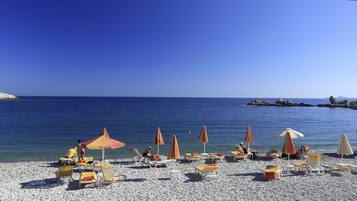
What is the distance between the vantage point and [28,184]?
40.0ft

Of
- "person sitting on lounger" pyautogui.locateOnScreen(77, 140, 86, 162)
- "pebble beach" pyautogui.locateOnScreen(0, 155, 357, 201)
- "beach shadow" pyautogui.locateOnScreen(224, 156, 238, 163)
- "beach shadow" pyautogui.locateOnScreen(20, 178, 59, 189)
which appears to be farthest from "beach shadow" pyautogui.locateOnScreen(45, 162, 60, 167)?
"beach shadow" pyautogui.locateOnScreen(224, 156, 238, 163)

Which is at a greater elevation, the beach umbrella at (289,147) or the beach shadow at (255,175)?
the beach umbrella at (289,147)

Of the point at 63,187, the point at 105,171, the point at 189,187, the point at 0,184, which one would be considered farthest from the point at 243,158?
the point at 0,184

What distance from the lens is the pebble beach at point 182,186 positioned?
10500 mm

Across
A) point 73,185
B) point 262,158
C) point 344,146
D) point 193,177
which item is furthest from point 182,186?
point 344,146

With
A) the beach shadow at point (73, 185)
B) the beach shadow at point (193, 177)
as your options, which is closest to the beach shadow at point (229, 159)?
the beach shadow at point (193, 177)

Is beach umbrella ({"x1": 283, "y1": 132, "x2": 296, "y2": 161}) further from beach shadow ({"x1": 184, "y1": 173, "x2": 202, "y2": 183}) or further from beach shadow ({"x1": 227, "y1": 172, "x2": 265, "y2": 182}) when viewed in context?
beach shadow ({"x1": 184, "y1": 173, "x2": 202, "y2": 183})

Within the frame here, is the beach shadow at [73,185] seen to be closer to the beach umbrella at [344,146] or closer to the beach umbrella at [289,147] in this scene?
the beach umbrella at [289,147]

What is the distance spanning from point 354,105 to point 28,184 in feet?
358

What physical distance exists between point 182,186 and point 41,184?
18.5ft

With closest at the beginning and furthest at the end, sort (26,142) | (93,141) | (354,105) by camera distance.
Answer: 1. (93,141)
2. (26,142)
3. (354,105)

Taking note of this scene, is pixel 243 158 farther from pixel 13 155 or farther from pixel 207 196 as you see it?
pixel 13 155

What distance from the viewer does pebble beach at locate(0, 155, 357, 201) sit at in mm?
10500

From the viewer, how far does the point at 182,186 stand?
11891 millimetres
